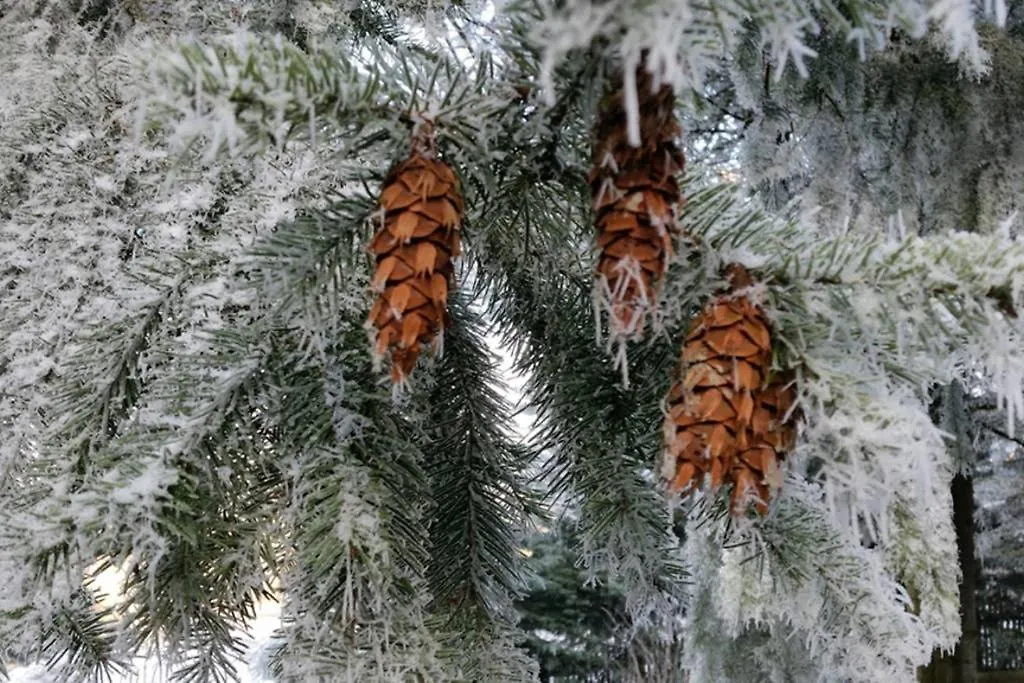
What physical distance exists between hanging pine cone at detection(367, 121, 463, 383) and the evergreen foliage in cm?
2

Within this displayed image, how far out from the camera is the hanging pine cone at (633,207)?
0.31m

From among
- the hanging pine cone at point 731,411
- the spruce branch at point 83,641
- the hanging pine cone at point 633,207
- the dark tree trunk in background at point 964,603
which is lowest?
the spruce branch at point 83,641

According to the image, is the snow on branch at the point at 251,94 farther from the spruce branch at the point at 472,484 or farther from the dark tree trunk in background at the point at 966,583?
the dark tree trunk in background at the point at 966,583

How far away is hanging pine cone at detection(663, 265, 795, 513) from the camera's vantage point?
12.8 inches

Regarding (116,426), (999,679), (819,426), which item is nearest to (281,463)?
(116,426)

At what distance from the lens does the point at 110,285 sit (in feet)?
2.03

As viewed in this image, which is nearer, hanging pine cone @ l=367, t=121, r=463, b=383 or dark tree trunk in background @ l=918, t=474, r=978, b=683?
hanging pine cone @ l=367, t=121, r=463, b=383

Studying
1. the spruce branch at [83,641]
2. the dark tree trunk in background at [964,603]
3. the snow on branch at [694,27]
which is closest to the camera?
the snow on branch at [694,27]

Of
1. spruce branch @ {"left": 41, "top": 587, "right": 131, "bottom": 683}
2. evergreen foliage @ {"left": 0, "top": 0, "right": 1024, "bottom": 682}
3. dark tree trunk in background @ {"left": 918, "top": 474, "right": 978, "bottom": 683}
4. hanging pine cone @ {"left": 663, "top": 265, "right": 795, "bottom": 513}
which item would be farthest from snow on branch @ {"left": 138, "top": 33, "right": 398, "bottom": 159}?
dark tree trunk in background @ {"left": 918, "top": 474, "right": 978, "bottom": 683}

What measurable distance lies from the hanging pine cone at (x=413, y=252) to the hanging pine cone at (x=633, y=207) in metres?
0.06

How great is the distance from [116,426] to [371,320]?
0.25m

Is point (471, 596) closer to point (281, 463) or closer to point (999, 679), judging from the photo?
point (281, 463)

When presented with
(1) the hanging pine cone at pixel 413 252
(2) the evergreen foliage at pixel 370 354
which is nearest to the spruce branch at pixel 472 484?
(2) the evergreen foliage at pixel 370 354

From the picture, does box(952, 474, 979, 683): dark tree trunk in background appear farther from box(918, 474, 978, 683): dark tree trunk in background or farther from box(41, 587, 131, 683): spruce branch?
box(41, 587, 131, 683): spruce branch
